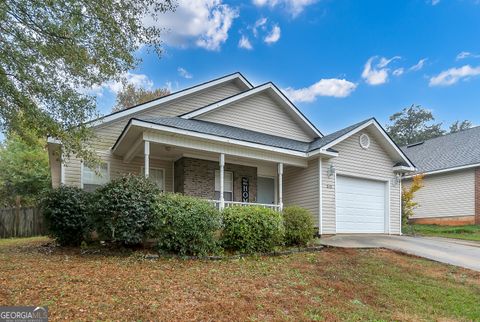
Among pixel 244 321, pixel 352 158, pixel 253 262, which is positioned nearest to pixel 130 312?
pixel 244 321

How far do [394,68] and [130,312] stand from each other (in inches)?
845

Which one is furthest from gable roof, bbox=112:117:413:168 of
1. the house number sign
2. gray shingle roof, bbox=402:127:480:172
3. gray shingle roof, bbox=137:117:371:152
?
gray shingle roof, bbox=402:127:480:172

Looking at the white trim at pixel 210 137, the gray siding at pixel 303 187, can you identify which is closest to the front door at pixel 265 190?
the gray siding at pixel 303 187

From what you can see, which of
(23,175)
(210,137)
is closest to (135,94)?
(23,175)

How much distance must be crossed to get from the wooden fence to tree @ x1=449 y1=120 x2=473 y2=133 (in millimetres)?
52102

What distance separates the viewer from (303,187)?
45.6 ft

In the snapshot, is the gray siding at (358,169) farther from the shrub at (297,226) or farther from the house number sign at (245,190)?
the house number sign at (245,190)

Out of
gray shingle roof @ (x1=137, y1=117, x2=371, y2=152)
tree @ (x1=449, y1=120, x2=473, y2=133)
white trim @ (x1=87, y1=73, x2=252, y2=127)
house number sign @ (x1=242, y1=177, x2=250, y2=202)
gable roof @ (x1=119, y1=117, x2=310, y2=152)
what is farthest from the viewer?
tree @ (x1=449, y1=120, x2=473, y2=133)

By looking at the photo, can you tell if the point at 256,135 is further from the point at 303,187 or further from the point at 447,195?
the point at 447,195

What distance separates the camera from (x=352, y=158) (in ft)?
46.1

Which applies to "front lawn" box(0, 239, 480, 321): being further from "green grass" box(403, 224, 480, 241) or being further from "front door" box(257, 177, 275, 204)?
"green grass" box(403, 224, 480, 241)

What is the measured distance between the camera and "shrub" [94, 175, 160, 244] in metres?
8.22

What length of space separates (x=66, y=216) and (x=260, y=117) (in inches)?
332

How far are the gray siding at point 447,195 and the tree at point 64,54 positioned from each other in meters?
19.2
